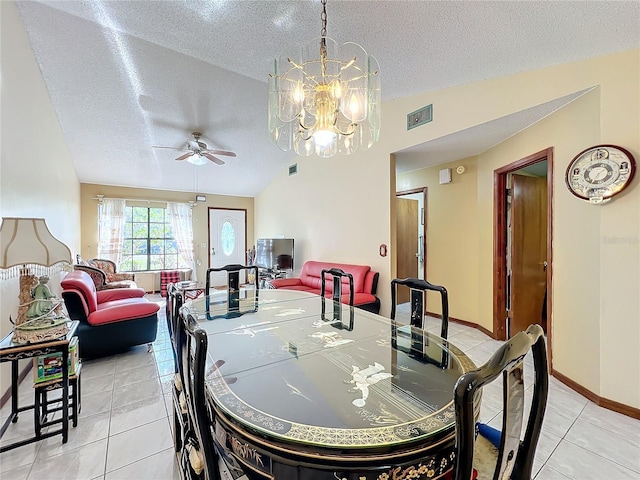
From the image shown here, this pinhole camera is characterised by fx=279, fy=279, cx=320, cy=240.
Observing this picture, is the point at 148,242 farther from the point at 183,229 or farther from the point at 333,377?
the point at 333,377

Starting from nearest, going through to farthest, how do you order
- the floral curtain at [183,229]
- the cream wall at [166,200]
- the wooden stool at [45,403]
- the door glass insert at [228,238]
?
the wooden stool at [45,403], the cream wall at [166,200], the floral curtain at [183,229], the door glass insert at [228,238]

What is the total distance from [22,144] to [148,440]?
3011 mm

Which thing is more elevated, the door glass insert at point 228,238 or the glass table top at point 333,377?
the door glass insert at point 228,238

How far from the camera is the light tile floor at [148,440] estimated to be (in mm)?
1554

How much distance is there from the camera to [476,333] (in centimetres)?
374

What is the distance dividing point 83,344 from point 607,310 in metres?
4.69

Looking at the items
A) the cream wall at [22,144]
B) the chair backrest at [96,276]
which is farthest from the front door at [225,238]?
the cream wall at [22,144]

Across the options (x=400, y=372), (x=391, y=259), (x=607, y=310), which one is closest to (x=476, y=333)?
(x=391, y=259)

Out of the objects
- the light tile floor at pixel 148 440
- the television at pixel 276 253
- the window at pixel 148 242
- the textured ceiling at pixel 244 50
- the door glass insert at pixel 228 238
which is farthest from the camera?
the door glass insert at pixel 228 238

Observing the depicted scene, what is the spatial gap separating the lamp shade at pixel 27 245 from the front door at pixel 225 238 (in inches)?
227

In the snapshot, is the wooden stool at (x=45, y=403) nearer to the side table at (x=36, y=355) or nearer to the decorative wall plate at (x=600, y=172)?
the side table at (x=36, y=355)

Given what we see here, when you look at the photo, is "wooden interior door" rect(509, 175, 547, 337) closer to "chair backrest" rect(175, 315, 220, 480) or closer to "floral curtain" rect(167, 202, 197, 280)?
"chair backrest" rect(175, 315, 220, 480)

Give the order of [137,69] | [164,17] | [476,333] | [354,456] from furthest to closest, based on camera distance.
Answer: [476,333], [137,69], [164,17], [354,456]

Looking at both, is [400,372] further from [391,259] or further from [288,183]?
[288,183]
